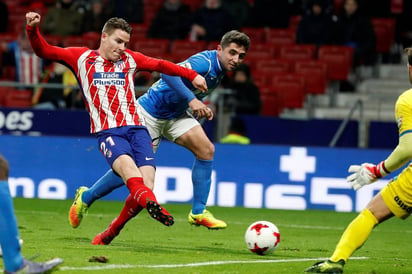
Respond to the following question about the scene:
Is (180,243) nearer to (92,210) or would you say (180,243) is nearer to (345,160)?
(92,210)

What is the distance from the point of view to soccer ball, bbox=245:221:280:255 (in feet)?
28.0

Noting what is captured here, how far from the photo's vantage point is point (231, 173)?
14500mm

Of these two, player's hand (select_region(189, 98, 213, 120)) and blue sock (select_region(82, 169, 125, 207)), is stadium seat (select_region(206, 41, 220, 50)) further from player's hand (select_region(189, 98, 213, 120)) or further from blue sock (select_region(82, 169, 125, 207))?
player's hand (select_region(189, 98, 213, 120))

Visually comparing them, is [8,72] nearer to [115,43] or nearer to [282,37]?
[282,37]

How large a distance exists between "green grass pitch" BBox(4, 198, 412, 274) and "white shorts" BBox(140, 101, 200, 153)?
3.44ft

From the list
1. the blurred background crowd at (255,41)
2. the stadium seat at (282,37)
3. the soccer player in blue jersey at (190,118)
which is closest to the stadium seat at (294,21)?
the blurred background crowd at (255,41)

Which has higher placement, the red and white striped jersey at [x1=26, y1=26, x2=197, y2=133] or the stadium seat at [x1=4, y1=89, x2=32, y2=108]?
the red and white striped jersey at [x1=26, y1=26, x2=197, y2=133]

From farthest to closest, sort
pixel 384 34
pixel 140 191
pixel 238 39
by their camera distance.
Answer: pixel 384 34 < pixel 238 39 < pixel 140 191

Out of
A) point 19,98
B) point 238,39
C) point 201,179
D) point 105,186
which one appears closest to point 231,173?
point 201,179

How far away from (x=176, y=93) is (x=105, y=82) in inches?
43.9

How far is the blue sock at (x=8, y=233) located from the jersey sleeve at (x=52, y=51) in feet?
8.58

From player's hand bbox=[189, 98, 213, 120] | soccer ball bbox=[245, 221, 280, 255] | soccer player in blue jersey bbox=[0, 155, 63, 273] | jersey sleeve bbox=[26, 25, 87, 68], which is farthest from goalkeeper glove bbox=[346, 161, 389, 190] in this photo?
jersey sleeve bbox=[26, 25, 87, 68]

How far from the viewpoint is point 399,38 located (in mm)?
19922

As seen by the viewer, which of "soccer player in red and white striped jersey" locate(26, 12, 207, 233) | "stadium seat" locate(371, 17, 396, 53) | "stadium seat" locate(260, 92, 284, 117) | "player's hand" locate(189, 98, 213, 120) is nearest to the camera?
"soccer player in red and white striped jersey" locate(26, 12, 207, 233)
